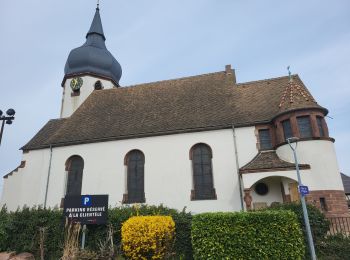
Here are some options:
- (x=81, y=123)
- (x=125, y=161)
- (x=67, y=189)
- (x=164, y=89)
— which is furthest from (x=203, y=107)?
(x=67, y=189)

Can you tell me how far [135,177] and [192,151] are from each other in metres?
3.91

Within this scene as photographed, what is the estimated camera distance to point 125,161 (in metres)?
19.3

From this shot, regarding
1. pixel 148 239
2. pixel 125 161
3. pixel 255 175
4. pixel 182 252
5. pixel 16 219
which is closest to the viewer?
pixel 148 239

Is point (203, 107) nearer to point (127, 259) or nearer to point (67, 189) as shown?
point (67, 189)

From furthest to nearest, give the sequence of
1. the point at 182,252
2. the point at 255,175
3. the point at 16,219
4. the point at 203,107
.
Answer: the point at 203,107 → the point at 255,175 → the point at 16,219 → the point at 182,252

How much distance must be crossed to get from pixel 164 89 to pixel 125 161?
7.50m

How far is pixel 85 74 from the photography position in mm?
27688

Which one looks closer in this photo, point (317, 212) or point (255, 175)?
point (317, 212)

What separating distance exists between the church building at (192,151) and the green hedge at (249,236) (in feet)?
14.4

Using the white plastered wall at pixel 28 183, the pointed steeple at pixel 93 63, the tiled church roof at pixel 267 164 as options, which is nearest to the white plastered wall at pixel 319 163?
the tiled church roof at pixel 267 164

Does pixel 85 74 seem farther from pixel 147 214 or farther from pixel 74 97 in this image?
pixel 147 214

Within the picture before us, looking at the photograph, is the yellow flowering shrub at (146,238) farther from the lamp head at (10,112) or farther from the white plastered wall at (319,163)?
the white plastered wall at (319,163)

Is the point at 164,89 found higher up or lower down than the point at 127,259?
higher up

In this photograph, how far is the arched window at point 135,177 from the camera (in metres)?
18.4
